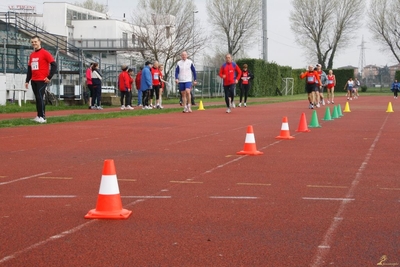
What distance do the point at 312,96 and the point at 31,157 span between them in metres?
21.3

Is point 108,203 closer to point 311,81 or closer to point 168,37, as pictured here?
point 311,81

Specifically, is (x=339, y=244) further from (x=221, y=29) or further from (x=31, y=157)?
(x=221, y=29)

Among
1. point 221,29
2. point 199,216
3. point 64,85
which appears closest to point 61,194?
point 199,216

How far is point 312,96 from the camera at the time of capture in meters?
31.1

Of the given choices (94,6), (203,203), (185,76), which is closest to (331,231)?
(203,203)

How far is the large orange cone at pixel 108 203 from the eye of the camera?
6398 millimetres

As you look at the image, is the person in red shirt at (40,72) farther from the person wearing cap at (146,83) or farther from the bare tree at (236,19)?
the bare tree at (236,19)

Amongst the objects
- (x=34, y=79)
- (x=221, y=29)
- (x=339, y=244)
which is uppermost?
(x=221, y=29)

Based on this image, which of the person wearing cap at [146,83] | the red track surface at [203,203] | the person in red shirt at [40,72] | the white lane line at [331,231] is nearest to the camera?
the white lane line at [331,231]

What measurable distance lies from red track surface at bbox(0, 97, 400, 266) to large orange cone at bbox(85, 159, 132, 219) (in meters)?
0.13

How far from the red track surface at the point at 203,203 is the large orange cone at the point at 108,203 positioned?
0.42 feet

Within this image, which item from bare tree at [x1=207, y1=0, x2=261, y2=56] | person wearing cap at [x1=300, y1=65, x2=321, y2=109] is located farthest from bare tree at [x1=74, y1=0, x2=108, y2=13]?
person wearing cap at [x1=300, y1=65, x2=321, y2=109]

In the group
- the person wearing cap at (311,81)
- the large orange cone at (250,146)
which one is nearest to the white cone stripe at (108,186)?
the large orange cone at (250,146)

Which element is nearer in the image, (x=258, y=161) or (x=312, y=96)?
(x=258, y=161)
